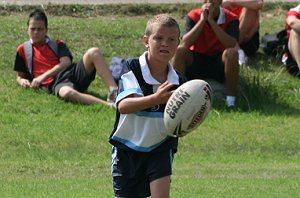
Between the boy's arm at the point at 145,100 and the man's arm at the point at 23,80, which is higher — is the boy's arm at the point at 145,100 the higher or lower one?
the higher one

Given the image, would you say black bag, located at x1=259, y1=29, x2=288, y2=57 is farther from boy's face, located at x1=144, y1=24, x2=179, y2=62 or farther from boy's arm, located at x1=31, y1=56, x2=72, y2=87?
boy's face, located at x1=144, y1=24, x2=179, y2=62

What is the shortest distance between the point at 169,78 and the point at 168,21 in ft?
1.35

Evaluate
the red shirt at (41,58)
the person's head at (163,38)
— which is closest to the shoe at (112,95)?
the red shirt at (41,58)

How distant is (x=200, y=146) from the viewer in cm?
1131

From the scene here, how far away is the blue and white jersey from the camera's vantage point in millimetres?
6691

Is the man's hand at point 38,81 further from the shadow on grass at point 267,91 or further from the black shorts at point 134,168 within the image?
the black shorts at point 134,168

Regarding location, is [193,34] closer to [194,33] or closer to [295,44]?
[194,33]

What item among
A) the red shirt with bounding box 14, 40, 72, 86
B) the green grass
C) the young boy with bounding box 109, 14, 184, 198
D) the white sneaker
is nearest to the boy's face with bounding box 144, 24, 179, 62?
the young boy with bounding box 109, 14, 184, 198

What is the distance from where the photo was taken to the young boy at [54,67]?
12.5 meters

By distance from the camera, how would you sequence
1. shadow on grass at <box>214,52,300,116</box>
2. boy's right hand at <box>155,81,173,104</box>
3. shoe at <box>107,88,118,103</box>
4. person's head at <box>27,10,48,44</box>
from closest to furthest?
1. boy's right hand at <box>155,81,173,104</box>
2. shoe at <box>107,88,118,103</box>
3. person's head at <box>27,10,48,44</box>
4. shadow on grass at <box>214,52,300,116</box>

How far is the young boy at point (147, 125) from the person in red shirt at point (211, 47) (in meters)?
5.74

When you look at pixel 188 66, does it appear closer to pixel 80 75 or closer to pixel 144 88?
pixel 80 75

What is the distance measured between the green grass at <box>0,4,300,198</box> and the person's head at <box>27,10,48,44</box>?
0.73 metres

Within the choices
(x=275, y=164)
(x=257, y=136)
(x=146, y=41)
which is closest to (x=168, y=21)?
(x=146, y=41)
